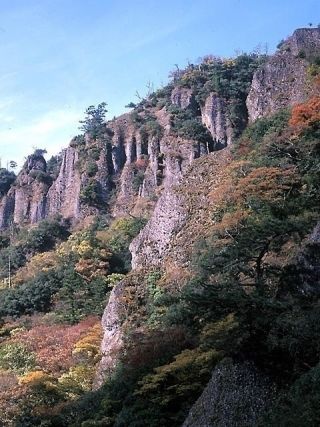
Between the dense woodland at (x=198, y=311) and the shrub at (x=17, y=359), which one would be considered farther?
the shrub at (x=17, y=359)

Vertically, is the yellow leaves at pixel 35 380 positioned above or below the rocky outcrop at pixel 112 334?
below

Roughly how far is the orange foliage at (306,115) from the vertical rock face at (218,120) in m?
25.6

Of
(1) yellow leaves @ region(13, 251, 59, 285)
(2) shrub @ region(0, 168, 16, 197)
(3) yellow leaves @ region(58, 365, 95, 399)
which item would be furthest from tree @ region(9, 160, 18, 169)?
(3) yellow leaves @ region(58, 365, 95, 399)

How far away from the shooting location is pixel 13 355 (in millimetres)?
27188

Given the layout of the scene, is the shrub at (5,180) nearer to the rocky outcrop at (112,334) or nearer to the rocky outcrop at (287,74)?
the rocky outcrop at (287,74)

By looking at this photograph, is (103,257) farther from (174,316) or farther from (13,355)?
(174,316)

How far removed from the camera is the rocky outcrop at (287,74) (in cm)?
3469

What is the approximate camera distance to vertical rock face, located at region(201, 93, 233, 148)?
5022 centimetres

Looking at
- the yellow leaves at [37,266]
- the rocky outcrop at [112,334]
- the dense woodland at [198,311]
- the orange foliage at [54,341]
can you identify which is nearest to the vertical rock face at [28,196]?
the yellow leaves at [37,266]

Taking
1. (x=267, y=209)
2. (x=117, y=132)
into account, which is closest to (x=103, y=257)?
(x=267, y=209)

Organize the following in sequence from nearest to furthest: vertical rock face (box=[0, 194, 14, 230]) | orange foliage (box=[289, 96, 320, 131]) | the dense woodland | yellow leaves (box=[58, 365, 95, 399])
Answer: the dense woodland
yellow leaves (box=[58, 365, 95, 399])
orange foliage (box=[289, 96, 320, 131])
vertical rock face (box=[0, 194, 14, 230])

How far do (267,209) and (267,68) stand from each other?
22.7 metres

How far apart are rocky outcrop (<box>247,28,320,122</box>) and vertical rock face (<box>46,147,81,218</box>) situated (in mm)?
25632

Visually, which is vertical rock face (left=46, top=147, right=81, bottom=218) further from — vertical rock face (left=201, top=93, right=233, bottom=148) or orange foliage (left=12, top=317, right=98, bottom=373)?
orange foliage (left=12, top=317, right=98, bottom=373)
